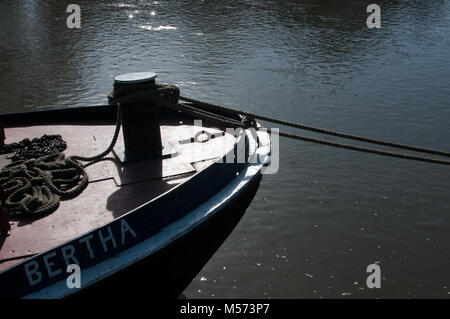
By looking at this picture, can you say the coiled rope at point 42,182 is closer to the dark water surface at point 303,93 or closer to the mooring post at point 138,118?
the mooring post at point 138,118

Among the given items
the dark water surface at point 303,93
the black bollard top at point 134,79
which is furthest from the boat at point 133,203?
the dark water surface at point 303,93

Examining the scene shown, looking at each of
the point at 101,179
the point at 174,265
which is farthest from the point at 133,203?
the point at 174,265

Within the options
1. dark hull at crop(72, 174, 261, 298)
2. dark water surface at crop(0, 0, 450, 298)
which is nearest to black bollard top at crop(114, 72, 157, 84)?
dark hull at crop(72, 174, 261, 298)

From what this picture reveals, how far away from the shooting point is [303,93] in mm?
16594

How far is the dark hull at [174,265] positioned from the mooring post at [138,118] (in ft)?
5.79

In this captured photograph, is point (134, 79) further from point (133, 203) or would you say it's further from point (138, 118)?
point (133, 203)

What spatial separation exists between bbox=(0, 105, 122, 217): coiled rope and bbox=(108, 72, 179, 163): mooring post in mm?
534

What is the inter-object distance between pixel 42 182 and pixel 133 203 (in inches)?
60.7

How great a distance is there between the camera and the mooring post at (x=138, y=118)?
7.92 metres

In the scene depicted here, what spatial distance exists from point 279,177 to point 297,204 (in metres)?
1.18

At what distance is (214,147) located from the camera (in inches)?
369

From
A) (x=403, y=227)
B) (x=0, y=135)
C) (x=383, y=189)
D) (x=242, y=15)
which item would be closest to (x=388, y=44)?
(x=242, y=15)

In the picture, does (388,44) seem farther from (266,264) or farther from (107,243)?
(107,243)
